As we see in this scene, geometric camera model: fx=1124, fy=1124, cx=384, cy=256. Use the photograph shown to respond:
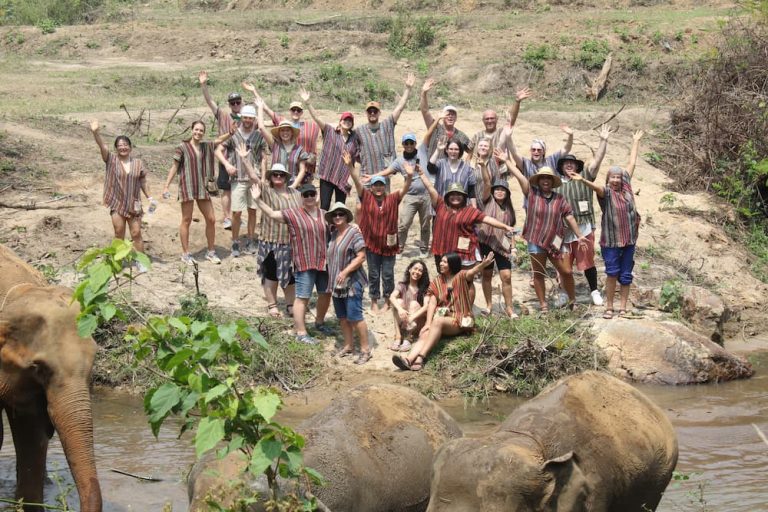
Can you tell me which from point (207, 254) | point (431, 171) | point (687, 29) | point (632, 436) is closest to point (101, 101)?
point (207, 254)

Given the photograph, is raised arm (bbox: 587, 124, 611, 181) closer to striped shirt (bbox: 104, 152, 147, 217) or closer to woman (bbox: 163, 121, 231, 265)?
woman (bbox: 163, 121, 231, 265)

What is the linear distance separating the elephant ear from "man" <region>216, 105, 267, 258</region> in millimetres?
8555

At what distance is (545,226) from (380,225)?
6.52 feet

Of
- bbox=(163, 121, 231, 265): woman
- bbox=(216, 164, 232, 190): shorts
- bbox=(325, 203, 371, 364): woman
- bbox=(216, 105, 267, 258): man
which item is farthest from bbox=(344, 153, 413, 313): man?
bbox=(216, 164, 232, 190): shorts

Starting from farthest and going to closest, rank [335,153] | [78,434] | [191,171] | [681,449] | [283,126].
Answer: [335,153] → [191,171] → [283,126] → [681,449] → [78,434]

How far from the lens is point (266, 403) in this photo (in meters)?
5.45

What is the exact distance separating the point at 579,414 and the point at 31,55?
28429 millimetres

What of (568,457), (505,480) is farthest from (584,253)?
(505,480)

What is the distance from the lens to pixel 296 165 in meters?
13.9

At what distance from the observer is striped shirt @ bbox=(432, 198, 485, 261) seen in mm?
12789

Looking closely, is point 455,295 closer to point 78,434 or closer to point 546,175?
point 546,175

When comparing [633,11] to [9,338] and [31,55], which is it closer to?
[31,55]

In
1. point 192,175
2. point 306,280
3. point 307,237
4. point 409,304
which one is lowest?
point 409,304

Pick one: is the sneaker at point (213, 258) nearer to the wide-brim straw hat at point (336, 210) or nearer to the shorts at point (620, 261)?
the wide-brim straw hat at point (336, 210)
